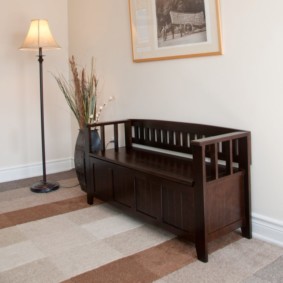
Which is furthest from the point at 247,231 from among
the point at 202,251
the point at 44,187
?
the point at 44,187

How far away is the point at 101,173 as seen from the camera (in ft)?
9.46

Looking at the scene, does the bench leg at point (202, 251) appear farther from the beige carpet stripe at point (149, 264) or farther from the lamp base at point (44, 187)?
the lamp base at point (44, 187)

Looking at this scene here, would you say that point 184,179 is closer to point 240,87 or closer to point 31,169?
point 240,87

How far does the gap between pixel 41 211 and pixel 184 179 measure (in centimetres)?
141

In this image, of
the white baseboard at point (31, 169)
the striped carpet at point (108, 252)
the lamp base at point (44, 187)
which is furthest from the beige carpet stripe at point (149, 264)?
the white baseboard at point (31, 169)

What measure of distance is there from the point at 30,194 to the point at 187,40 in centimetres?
205

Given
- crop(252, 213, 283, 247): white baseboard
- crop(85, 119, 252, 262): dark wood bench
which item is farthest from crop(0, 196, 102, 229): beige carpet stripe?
crop(252, 213, 283, 247): white baseboard

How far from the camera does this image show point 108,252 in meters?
2.21

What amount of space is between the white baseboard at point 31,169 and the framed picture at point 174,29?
1.75 m

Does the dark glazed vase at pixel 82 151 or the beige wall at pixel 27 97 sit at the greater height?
the beige wall at pixel 27 97

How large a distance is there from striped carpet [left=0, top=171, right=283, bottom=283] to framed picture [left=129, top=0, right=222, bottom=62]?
52.5 inches

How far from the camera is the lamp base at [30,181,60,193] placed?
345 centimetres

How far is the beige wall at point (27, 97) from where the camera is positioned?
3752mm

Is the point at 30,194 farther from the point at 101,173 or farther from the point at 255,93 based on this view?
the point at 255,93
